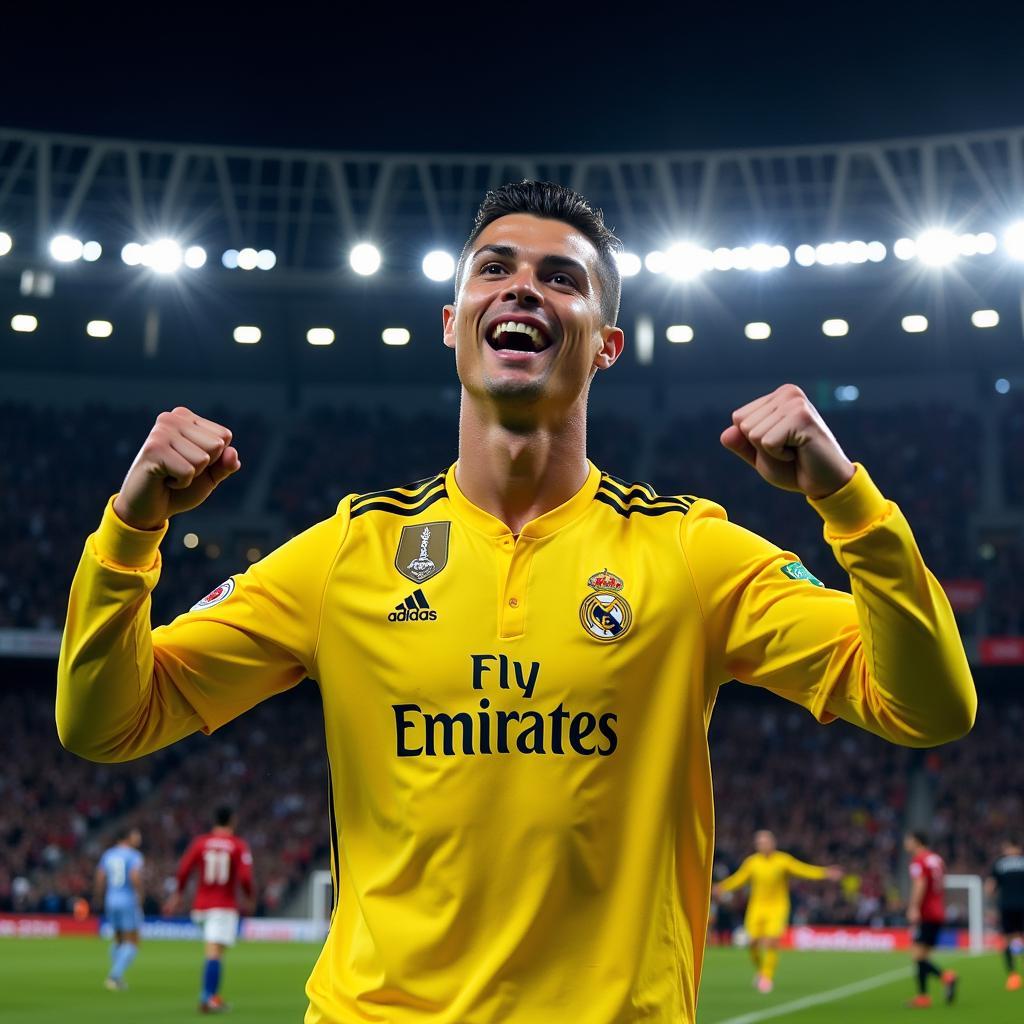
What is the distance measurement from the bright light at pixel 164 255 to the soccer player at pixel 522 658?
1307 inches

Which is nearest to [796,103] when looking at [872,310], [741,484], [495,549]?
[872,310]

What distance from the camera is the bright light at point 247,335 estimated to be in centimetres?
3975

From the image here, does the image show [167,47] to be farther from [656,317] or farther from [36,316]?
[656,317]

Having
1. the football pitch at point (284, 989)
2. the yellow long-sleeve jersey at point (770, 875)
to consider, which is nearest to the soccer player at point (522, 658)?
the football pitch at point (284, 989)

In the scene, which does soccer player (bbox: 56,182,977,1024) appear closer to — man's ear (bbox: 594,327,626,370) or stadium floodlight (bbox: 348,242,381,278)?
man's ear (bbox: 594,327,626,370)

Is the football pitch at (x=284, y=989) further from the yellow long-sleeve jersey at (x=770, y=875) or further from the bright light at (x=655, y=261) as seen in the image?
the bright light at (x=655, y=261)

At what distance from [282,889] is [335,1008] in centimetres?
2982

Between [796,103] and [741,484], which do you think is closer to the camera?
[796,103]

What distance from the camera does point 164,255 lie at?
35.2 metres

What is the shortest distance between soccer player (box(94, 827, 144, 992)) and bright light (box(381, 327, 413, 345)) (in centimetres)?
2207

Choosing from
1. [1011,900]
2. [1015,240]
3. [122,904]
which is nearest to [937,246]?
[1015,240]

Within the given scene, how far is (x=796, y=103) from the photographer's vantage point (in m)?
34.2

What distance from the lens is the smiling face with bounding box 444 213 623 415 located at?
10.7ft

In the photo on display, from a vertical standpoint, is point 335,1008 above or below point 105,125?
below
